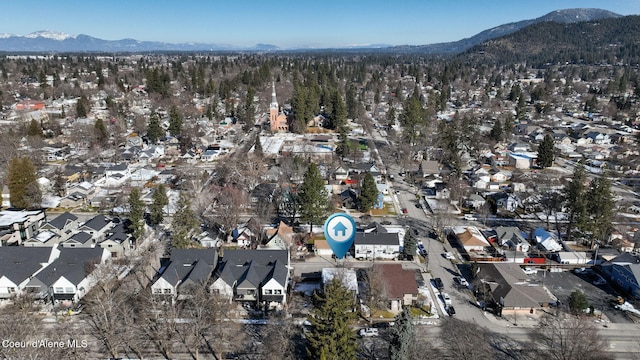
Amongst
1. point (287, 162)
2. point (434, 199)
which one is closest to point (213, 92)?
point (287, 162)

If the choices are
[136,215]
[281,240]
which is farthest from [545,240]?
[136,215]

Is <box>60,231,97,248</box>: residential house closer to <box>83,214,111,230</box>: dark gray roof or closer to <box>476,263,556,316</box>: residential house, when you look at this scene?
<box>83,214,111,230</box>: dark gray roof

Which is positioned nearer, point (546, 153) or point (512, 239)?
point (512, 239)

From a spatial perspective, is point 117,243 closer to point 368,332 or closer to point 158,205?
point 158,205

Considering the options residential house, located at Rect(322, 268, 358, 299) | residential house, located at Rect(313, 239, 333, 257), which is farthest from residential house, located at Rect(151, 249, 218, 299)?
residential house, located at Rect(313, 239, 333, 257)

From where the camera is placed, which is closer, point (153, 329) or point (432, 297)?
point (153, 329)

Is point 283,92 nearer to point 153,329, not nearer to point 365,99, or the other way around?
point 365,99

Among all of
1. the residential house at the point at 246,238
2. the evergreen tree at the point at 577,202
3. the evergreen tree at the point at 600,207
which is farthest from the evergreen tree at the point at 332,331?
the evergreen tree at the point at 600,207
